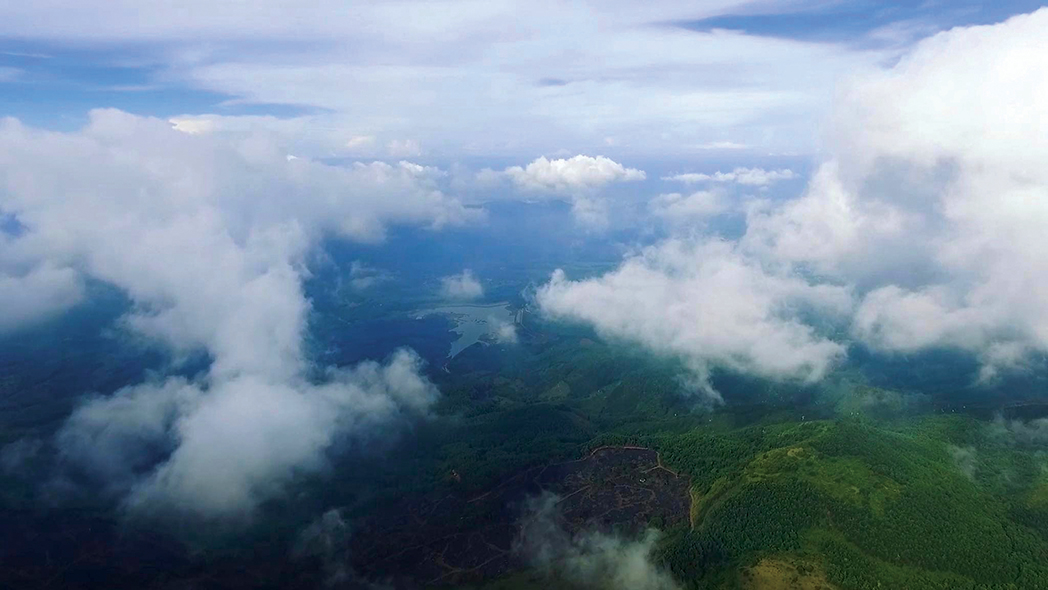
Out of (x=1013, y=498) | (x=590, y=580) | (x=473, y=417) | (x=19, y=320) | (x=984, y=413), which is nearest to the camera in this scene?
(x=590, y=580)

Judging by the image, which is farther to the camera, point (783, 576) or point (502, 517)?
point (502, 517)

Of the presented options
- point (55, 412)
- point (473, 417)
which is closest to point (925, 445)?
point (473, 417)

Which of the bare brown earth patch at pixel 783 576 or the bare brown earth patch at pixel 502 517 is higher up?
the bare brown earth patch at pixel 783 576

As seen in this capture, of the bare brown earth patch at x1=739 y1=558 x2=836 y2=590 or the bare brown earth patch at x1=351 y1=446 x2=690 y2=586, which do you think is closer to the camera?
the bare brown earth patch at x1=739 y1=558 x2=836 y2=590

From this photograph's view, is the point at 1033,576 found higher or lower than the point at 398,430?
higher

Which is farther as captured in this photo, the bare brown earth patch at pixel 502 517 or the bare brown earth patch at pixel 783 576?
the bare brown earth patch at pixel 502 517

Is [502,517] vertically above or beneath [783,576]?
beneath

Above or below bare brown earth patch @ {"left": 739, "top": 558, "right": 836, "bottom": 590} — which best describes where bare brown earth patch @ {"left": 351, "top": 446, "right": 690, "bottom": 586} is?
below

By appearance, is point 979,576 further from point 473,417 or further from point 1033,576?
point 473,417
